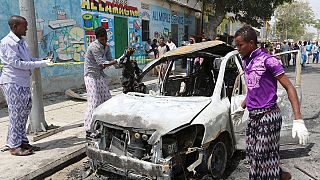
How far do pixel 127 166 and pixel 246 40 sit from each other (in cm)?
187

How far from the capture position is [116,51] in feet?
43.2

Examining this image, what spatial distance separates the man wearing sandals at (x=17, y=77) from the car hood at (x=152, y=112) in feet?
4.54

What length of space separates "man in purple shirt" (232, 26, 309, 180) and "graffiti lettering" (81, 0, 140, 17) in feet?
29.6

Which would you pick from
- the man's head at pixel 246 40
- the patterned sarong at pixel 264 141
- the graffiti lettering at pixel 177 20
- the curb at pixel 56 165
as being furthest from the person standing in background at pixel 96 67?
the graffiti lettering at pixel 177 20

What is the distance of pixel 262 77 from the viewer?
9.95 feet

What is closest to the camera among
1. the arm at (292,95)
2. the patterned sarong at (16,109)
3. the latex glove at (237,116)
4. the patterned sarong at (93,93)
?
the arm at (292,95)

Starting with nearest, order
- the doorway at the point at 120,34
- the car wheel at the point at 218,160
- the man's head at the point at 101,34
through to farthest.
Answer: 1. the car wheel at the point at 218,160
2. the man's head at the point at 101,34
3. the doorway at the point at 120,34

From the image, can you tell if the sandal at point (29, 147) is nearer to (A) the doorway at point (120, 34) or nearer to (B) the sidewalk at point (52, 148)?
(B) the sidewalk at point (52, 148)

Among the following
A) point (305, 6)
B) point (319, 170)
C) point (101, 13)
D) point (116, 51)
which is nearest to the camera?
point (319, 170)

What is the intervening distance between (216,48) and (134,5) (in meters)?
10.2

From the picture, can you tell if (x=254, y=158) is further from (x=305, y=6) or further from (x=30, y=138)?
(x=305, y=6)

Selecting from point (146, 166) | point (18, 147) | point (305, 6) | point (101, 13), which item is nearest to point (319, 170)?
point (146, 166)

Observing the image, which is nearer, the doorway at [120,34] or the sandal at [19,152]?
the sandal at [19,152]

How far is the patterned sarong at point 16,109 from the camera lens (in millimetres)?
4801
